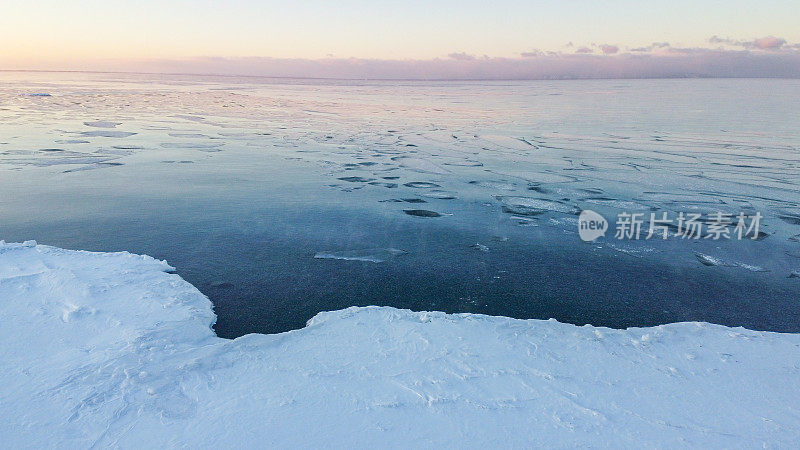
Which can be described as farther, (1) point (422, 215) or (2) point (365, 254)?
(1) point (422, 215)

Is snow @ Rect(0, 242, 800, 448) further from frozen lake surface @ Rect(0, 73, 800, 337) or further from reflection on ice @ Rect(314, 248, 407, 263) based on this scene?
reflection on ice @ Rect(314, 248, 407, 263)

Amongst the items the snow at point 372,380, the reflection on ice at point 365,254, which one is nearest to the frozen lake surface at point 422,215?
the reflection on ice at point 365,254

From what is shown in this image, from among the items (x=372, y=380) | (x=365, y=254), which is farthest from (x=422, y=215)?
(x=372, y=380)

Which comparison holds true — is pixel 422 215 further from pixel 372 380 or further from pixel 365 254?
pixel 372 380

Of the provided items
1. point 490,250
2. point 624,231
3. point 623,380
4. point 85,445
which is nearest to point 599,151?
point 624,231

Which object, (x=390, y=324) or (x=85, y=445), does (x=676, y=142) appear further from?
(x=85, y=445)

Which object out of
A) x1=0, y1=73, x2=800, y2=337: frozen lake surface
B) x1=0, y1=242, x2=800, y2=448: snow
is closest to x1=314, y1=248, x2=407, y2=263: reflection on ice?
x1=0, y1=73, x2=800, y2=337: frozen lake surface

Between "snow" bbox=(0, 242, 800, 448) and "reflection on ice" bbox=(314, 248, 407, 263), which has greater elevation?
"reflection on ice" bbox=(314, 248, 407, 263)
